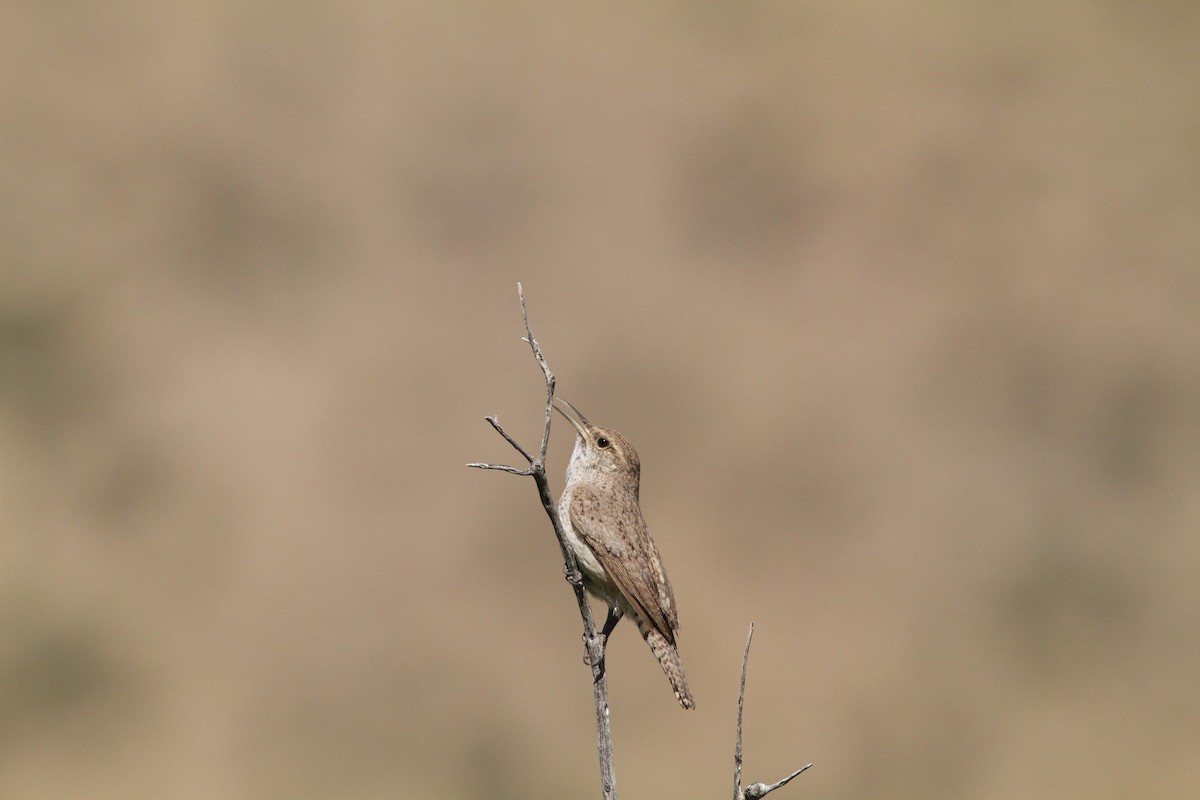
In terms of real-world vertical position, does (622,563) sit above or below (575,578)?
above

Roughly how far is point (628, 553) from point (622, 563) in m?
0.07

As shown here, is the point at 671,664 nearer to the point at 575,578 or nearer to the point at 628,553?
the point at 628,553

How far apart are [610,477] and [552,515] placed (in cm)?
195

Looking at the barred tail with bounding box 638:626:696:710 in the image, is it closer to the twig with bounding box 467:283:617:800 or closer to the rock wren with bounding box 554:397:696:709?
the rock wren with bounding box 554:397:696:709

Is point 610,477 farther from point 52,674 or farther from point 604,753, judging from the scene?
point 52,674

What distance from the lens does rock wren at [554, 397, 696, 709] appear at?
16.0ft

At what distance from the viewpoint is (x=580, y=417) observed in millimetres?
5918

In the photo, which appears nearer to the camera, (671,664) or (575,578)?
(575,578)

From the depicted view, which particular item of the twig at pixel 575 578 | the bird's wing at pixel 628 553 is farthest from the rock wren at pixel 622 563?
the twig at pixel 575 578

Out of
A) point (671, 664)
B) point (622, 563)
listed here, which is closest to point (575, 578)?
point (622, 563)

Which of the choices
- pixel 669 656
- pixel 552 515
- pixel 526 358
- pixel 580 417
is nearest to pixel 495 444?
pixel 526 358

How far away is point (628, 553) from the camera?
4977 mm

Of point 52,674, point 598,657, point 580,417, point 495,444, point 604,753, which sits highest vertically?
point 495,444

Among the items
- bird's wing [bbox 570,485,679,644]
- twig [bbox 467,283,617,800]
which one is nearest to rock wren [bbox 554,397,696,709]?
bird's wing [bbox 570,485,679,644]
